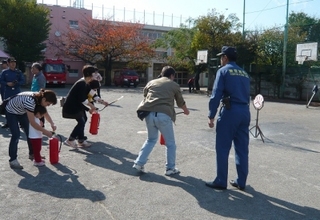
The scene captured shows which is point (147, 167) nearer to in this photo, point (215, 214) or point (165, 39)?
point (215, 214)

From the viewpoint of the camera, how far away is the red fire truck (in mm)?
32781

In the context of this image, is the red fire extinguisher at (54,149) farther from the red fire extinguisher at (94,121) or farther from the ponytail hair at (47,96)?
the red fire extinguisher at (94,121)

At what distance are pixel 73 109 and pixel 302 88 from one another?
19.8 m

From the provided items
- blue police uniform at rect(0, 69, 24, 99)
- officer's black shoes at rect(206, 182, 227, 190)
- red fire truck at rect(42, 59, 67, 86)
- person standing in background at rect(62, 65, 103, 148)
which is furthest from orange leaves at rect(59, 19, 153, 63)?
officer's black shoes at rect(206, 182, 227, 190)

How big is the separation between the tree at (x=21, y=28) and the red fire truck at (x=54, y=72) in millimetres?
2119

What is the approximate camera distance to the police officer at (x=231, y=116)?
4.85 metres

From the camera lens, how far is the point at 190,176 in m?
5.57

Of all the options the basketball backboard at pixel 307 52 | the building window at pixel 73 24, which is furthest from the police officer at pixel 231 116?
the building window at pixel 73 24

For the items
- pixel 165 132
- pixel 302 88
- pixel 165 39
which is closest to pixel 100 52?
pixel 165 39

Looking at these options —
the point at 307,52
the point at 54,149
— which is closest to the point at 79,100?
the point at 54,149

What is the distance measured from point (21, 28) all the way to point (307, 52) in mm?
25107

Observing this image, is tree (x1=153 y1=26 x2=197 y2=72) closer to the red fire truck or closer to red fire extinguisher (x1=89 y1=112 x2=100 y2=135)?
the red fire truck

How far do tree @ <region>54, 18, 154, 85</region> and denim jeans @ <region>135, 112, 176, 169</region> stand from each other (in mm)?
31479

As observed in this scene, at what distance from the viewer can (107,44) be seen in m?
36.0
